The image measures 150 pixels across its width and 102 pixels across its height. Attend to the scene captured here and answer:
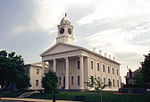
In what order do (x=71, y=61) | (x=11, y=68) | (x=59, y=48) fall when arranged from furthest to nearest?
1. (x=71, y=61)
2. (x=59, y=48)
3. (x=11, y=68)

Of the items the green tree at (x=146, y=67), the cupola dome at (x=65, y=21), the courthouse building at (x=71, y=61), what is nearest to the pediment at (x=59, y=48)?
the courthouse building at (x=71, y=61)

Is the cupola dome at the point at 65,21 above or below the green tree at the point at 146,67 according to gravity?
above

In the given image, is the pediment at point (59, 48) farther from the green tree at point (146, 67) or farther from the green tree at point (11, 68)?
the green tree at point (146, 67)

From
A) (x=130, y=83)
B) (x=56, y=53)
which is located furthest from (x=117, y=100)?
(x=56, y=53)

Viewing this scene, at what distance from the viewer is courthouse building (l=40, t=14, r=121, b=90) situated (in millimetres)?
49447

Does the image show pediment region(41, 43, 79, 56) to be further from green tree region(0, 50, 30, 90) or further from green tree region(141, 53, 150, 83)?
green tree region(141, 53, 150, 83)

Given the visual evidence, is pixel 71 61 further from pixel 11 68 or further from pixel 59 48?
pixel 11 68

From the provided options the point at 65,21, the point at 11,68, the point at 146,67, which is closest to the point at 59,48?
Result: the point at 65,21

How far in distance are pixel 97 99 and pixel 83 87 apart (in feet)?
56.1

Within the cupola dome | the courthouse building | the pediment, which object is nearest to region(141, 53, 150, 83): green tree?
the courthouse building

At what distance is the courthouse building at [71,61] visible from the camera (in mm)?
49447

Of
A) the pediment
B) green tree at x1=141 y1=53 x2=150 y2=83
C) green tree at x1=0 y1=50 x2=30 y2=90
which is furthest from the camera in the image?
the pediment

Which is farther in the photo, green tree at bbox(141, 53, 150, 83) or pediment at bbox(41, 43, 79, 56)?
pediment at bbox(41, 43, 79, 56)

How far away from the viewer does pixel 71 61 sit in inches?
2142
